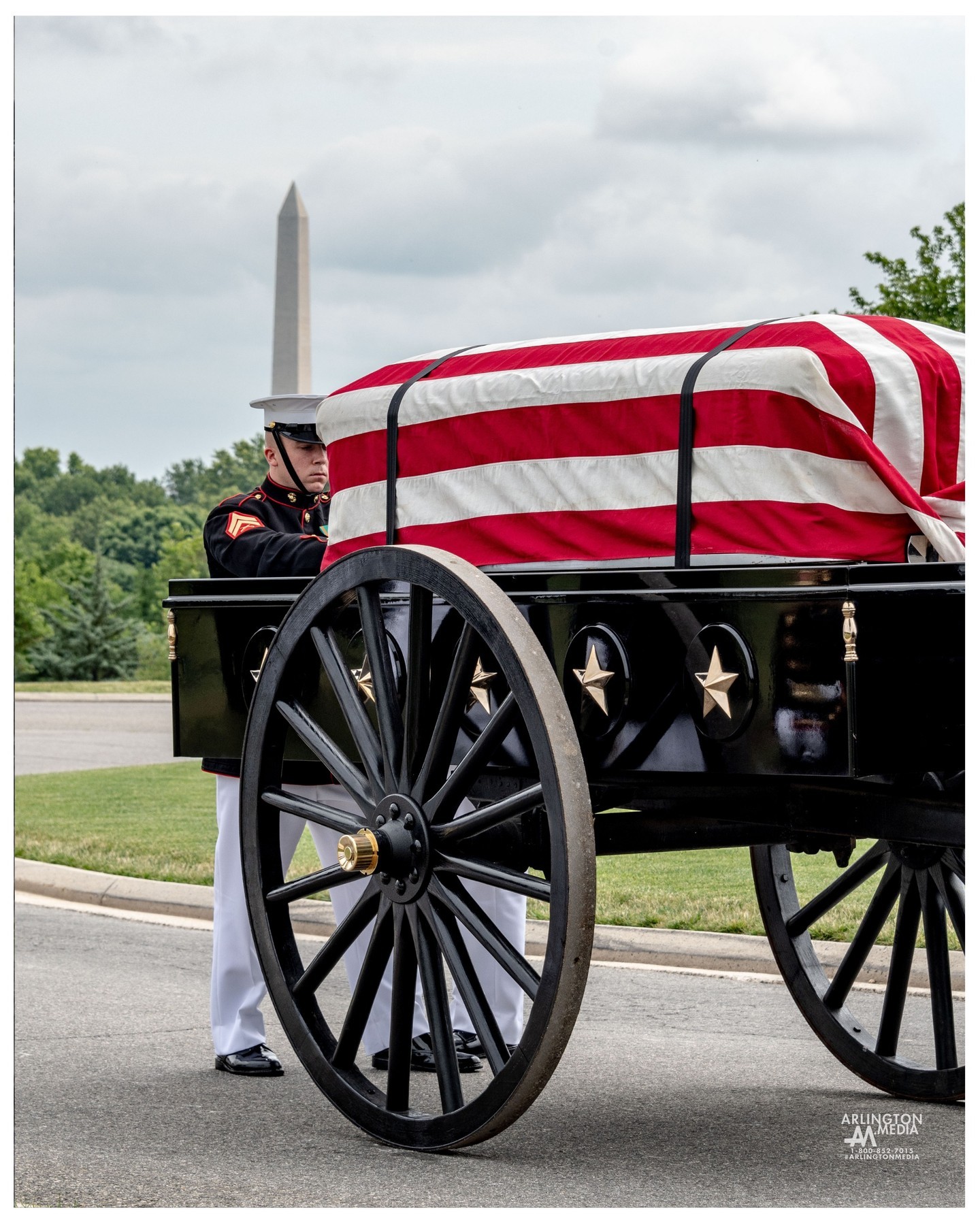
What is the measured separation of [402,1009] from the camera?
12.8ft

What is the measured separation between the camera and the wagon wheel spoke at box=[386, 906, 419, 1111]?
3846 mm

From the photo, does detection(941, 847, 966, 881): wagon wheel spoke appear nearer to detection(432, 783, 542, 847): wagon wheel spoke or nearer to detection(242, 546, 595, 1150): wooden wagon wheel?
detection(242, 546, 595, 1150): wooden wagon wheel

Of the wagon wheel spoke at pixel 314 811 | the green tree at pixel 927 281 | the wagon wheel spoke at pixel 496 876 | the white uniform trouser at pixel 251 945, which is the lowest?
A: the white uniform trouser at pixel 251 945

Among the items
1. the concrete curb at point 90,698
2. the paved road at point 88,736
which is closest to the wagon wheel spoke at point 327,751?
the paved road at point 88,736

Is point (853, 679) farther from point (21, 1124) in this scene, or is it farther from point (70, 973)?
point (70, 973)

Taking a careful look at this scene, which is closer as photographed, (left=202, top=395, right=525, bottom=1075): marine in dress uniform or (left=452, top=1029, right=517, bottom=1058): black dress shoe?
(left=202, top=395, right=525, bottom=1075): marine in dress uniform

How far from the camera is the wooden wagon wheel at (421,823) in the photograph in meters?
3.45

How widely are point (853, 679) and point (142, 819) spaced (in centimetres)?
840

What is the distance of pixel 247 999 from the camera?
16.4 feet

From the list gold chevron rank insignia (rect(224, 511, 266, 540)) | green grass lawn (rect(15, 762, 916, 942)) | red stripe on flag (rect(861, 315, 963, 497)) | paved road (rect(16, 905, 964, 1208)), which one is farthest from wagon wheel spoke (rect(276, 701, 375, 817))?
green grass lawn (rect(15, 762, 916, 942))

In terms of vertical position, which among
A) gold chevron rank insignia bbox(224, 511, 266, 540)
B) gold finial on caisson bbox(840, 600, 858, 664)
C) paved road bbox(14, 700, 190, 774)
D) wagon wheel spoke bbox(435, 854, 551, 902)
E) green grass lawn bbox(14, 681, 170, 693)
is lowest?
green grass lawn bbox(14, 681, 170, 693)

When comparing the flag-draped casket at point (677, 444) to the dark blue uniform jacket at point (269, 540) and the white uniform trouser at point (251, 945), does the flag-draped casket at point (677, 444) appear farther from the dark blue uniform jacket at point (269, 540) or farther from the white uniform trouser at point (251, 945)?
the white uniform trouser at point (251, 945)

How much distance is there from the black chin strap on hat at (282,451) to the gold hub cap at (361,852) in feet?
5.76

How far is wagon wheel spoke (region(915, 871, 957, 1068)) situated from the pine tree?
3364cm
